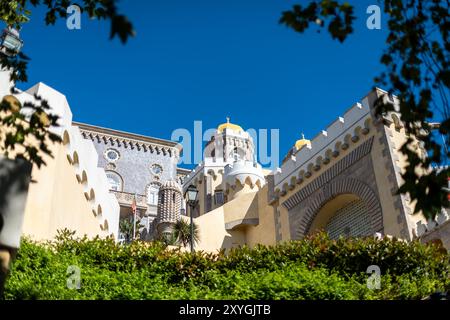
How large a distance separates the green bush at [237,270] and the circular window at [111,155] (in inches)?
1543

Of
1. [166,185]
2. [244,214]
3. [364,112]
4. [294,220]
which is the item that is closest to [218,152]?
[166,185]

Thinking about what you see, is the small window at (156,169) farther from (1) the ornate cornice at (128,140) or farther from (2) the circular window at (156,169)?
(1) the ornate cornice at (128,140)

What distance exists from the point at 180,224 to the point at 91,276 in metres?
16.9

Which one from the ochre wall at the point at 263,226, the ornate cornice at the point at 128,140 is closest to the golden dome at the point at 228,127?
the ornate cornice at the point at 128,140

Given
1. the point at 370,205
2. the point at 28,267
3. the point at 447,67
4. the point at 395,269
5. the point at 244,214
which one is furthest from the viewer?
the point at 244,214

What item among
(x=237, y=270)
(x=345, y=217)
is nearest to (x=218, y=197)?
(x=345, y=217)

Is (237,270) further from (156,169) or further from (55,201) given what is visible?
(156,169)

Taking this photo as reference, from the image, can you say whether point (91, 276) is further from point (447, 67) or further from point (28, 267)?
point (447, 67)

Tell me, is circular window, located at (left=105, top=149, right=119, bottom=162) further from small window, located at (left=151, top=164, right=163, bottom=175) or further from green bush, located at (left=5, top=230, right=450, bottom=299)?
green bush, located at (left=5, top=230, right=450, bottom=299)

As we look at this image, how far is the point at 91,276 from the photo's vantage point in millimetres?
14000

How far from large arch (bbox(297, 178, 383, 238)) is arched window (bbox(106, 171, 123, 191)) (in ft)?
103

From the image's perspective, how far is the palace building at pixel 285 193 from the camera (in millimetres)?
17875

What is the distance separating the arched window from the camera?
180 ft
